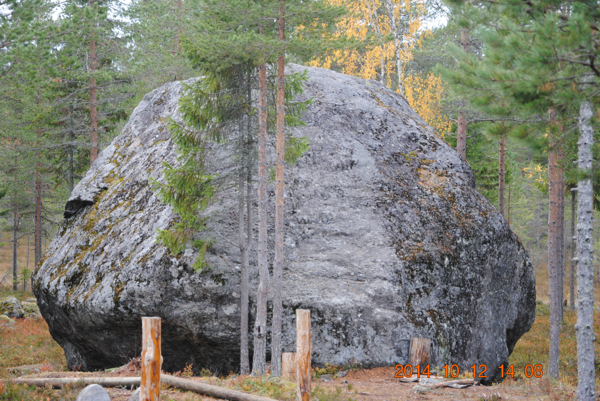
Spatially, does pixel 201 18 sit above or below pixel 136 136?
above

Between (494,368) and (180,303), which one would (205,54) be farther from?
(494,368)

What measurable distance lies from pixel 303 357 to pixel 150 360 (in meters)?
2.30

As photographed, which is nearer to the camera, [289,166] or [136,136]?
[289,166]

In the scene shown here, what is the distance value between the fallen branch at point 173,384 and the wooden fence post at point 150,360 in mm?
1387

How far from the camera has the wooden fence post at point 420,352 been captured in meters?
10.8

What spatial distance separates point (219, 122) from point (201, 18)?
2.49 metres

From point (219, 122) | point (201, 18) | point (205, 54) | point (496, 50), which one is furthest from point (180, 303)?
point (496, 50)

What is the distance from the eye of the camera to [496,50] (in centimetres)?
671

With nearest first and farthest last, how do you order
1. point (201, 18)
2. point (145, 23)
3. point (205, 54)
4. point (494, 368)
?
point (205, 54) → point (201, 18) → point (494, 368) → point (145, 23)

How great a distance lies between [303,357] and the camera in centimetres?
725

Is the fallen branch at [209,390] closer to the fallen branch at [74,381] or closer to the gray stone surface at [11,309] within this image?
the fallen branch at [74,381]

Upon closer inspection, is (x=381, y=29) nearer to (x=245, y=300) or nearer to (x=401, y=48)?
(x=401, y=48)

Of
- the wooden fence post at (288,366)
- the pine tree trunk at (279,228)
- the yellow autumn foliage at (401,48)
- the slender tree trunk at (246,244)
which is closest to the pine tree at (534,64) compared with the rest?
the pine tree trunk at (279,228)
